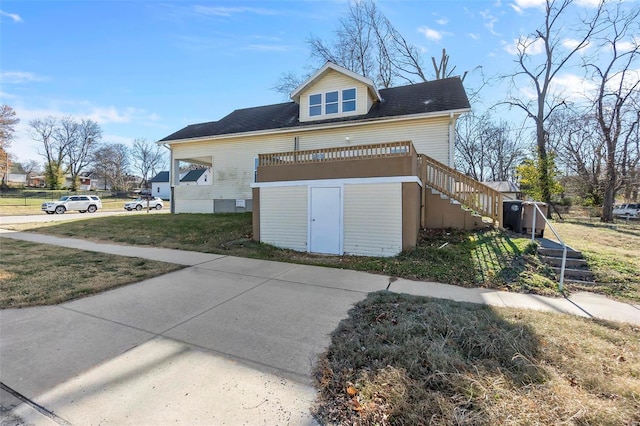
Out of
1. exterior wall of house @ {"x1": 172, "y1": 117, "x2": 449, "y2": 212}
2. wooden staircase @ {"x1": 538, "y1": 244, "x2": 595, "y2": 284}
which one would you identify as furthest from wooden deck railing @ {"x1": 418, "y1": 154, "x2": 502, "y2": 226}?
exterior wall of house @ {"x1": 172, "y1": 117, "x2": 449, "y2": 212}

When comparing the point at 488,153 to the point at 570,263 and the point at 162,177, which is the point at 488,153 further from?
the point at 162,177

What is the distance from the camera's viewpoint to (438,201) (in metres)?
9.05

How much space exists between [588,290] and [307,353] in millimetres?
5678

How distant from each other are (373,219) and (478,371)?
5.51m

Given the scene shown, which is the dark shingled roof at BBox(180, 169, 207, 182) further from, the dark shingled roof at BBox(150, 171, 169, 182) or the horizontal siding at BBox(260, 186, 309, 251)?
the horizontal siding at BBox(260, 186, 309, 251)

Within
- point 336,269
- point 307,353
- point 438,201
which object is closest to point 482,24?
point 438,201

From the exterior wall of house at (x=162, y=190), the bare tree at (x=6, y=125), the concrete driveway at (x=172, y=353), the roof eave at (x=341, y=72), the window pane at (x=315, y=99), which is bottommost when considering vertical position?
the concrete driveway at (x=172, y=353)

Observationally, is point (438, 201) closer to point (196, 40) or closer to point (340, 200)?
point (340, 200)

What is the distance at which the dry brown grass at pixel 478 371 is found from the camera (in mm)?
2080

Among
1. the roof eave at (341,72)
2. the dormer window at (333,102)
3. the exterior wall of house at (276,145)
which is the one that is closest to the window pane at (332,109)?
the dormer window at (333,102)

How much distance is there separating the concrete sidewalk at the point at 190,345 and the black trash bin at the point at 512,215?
14.0 ft

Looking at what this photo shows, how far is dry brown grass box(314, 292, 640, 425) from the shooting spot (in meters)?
2.08

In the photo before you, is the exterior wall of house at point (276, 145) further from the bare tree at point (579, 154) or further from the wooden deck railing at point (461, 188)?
the bare tree at point (579, 154)

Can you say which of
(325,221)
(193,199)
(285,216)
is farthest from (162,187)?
(325,221)
